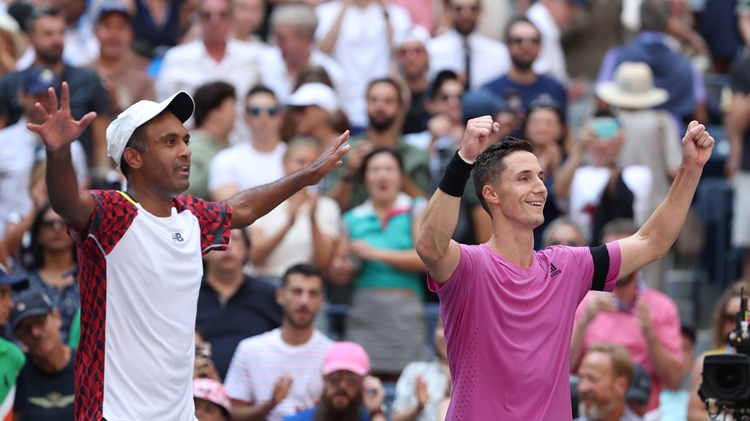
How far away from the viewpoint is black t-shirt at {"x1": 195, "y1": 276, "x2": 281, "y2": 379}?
31.9 ft

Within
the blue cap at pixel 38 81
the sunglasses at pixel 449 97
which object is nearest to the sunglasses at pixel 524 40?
the sunglasses at pixel 449 97

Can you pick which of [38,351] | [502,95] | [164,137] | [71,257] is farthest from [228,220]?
[502,95]

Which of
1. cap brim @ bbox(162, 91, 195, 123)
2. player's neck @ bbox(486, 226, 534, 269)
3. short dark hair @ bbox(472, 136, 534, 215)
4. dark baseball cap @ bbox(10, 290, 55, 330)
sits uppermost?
cap brim @ bbox(162, 91, 195, 123)

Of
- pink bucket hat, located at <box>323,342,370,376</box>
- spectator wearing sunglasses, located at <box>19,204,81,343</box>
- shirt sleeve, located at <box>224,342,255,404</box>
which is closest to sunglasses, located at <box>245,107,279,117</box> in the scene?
spectator wearing sunglasses, located at <box>19,204,81,343</box>

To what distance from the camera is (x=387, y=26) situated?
13531 millimetres

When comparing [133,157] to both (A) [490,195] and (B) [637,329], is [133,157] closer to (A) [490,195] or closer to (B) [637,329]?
(A) [490,195]

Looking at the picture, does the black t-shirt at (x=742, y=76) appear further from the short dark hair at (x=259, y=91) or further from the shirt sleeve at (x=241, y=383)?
the shirt sleeve at (x=241, y=383)

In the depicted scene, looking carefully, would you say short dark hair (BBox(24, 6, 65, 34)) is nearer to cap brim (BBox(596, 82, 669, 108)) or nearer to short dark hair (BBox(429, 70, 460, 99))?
short dark hair (BBox(429, 70, 460, 99))

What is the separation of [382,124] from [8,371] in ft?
14.6

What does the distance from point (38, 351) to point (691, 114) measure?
6943 millimetres

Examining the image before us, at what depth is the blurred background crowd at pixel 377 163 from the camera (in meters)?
9.26

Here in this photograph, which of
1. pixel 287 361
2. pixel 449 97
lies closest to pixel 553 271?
pixel 287 361

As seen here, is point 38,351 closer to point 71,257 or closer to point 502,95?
point 71,257

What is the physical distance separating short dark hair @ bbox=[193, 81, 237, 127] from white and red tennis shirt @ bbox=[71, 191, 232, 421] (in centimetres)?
568
